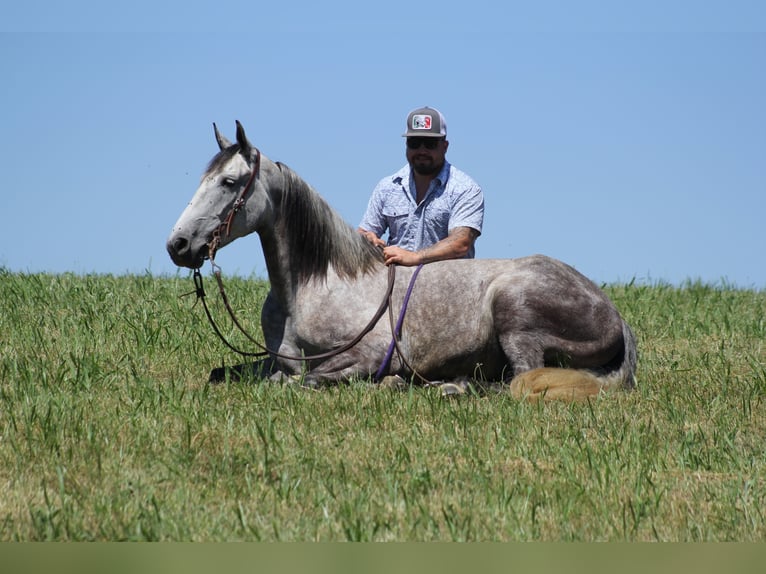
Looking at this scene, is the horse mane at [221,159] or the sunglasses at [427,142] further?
the sunglasses at [427,142]

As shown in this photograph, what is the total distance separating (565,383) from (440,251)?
188 cm

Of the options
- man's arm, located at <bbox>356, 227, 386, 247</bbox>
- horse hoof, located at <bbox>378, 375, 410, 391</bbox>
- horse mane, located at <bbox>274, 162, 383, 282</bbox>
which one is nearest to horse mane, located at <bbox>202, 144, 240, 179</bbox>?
horse mane, located at <bbox>274, 162, 383, 282</bbox>

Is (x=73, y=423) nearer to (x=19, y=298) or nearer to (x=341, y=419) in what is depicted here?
(x=341, y=419)

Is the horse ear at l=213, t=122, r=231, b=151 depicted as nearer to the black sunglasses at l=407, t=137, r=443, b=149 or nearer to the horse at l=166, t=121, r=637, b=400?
the horse at l=166, t=121, r=637, b=400

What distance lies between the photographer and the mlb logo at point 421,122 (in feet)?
30.2

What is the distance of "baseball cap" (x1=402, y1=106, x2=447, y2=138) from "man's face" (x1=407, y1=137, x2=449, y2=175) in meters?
0.07

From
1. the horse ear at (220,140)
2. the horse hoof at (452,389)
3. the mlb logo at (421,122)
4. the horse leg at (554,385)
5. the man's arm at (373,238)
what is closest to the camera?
the horse leg at (554,385)

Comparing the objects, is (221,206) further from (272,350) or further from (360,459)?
(360,459)

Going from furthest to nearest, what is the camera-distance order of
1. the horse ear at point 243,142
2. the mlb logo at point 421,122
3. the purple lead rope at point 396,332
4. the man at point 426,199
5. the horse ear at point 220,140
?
the mlb logo at point 421,122, the man at point 426,199, the purple lead rope at point 396,332, the horse ear at point 220,140, the horse ear at point 243,142

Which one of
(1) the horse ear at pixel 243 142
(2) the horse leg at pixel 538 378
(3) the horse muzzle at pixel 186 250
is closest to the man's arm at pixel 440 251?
(2) the horse leg at pixel 538 378

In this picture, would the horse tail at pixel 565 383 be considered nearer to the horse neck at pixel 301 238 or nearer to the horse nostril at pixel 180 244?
the horse neck at pixel 301 238

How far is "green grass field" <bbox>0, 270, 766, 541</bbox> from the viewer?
437cm

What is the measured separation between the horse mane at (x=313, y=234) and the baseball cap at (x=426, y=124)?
60.9 inches

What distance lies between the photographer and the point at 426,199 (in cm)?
923
